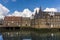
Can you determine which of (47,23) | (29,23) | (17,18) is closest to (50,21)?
(47,23)

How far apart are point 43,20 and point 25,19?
1090 centimetres

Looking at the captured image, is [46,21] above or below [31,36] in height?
above

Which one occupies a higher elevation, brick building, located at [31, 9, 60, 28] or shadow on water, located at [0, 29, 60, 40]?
brick building, located at [31, 9, 60, 28]

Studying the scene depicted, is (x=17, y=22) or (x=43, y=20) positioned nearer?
(x=43, y=20)

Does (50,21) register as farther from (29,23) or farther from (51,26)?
(29,23)

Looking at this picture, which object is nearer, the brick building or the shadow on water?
the shadow on water

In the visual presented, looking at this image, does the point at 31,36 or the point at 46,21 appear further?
the point at 46,21

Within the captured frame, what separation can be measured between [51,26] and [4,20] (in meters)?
20.0

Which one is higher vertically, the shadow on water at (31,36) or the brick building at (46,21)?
the brick building at (46,21)

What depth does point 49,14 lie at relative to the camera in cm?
8038

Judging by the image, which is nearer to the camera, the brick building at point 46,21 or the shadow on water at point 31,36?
the shadow on water at point 31,36

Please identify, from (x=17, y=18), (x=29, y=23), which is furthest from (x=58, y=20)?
(x=17, y=18)

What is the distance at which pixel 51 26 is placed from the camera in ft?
248

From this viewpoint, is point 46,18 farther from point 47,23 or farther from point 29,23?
point 29,23
